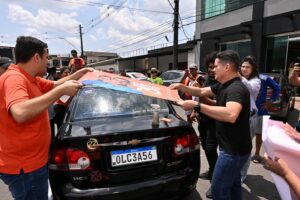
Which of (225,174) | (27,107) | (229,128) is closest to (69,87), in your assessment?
(27,107)

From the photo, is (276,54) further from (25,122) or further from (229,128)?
(25,122)

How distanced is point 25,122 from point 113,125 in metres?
1.00

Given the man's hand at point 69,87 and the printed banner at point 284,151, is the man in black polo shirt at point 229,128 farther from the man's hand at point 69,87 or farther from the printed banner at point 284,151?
the man's hand at point 69,87

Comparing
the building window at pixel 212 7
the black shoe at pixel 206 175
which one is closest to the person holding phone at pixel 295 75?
the black shoe at pixel 206 175

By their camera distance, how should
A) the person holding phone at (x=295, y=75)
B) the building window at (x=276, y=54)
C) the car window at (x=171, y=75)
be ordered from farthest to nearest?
the building window at (x=276, y=54) → the car window at (x=171, y=75) → the person holding phone at (x=295, y=75)

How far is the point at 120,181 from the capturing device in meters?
2.57

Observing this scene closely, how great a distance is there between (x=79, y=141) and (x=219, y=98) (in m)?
1.43

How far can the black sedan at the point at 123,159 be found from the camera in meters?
2.49

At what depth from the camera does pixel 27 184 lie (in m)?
2.04

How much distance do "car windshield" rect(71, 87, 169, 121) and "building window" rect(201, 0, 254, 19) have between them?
1676cm

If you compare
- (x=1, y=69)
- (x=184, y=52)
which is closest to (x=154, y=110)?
(x=1, y=69)

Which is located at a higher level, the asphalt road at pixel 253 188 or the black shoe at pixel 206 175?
the black shoe at pixel 206 175

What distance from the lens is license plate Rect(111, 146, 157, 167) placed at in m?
2.52

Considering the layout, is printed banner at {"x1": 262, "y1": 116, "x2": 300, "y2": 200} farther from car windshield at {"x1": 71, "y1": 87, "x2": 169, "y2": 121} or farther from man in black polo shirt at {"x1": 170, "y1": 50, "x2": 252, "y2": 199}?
car windshield at {"x1": 71, "y1": 87, "x2": 169, "y2": 121}
